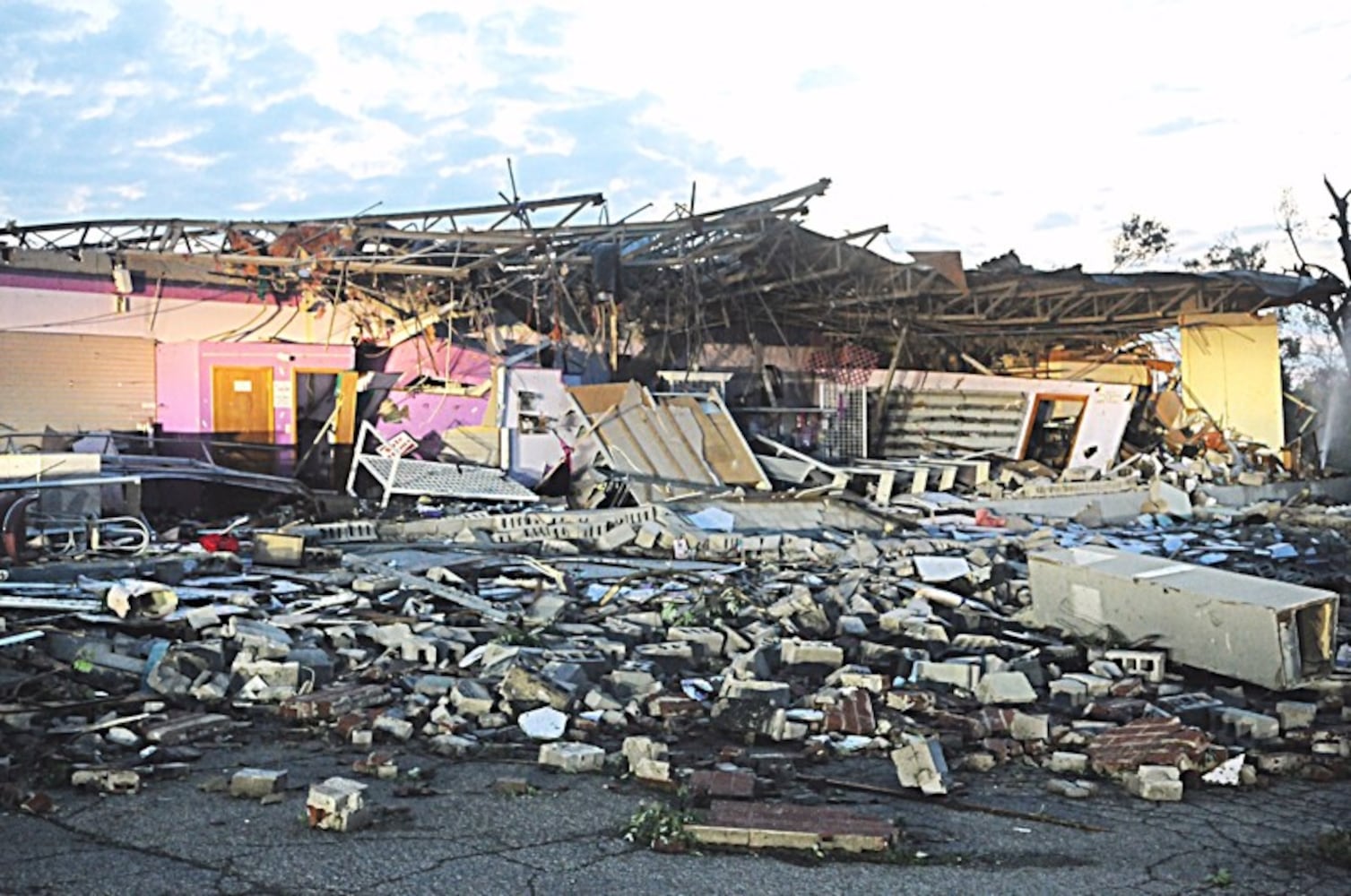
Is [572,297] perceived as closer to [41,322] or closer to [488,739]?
[41,322]

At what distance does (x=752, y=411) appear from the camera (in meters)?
20.9

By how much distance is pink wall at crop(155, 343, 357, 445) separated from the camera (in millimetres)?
16672

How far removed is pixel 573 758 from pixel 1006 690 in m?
2.92

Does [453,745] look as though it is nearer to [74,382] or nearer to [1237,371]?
[74,382]

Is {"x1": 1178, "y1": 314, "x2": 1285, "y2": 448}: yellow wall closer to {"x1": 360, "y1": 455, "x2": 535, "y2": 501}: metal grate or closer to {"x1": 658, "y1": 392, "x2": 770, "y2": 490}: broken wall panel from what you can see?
{"x1": 658, "y1": 392, "x2": 770, "y2": 490}: broken wall panel

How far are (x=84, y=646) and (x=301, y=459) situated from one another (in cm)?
1058

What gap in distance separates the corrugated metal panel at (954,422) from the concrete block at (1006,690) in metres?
15.5

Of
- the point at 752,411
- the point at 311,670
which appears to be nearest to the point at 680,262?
the point at 752,411

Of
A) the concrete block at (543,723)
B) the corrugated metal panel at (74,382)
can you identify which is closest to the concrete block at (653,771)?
the concrete block at (543,723)

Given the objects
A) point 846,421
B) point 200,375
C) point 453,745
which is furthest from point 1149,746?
point 846,421

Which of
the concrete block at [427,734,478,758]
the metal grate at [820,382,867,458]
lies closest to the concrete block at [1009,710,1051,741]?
the concrete block at [427,734,478,758]

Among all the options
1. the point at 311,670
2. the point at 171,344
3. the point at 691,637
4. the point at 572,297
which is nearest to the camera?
the point at 311,670

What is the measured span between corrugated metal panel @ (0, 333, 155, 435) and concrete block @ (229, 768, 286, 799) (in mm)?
12582

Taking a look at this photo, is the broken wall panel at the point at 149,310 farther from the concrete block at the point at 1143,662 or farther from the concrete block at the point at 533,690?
the concrete block at the point at 1143,662
